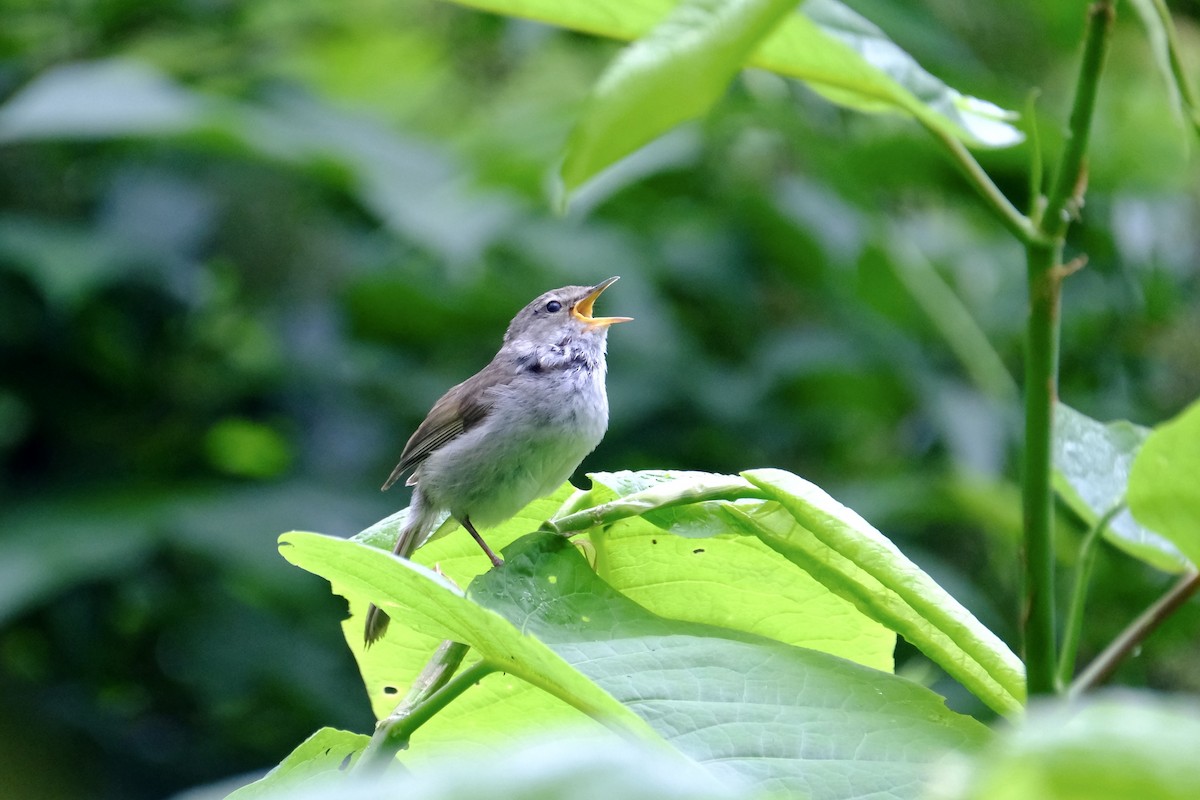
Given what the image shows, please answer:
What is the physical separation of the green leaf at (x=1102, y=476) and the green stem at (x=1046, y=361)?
0.22 meters

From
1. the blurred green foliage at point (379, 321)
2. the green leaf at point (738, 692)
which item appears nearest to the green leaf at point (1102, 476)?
the green leaf at point (738, 692)

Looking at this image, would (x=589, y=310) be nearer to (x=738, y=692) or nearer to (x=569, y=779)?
(x=738, y=692)

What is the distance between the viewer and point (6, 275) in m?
5.36

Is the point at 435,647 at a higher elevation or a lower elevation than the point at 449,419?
higher

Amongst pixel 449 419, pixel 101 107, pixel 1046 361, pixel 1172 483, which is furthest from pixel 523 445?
pixel 101 107

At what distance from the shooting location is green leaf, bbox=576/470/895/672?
1621mm

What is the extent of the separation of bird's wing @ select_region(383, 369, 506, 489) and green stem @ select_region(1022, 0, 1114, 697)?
88.2 inches

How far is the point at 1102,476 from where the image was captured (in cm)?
177

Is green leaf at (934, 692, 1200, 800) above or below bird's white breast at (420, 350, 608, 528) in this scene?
above

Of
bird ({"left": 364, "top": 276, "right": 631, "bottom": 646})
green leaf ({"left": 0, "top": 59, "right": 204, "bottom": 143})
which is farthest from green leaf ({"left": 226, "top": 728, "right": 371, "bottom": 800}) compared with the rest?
green leaf ({"left": 0, "top": 59, "right": 204, "bottom": 143})

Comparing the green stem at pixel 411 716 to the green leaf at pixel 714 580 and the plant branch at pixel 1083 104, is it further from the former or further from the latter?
the plant branch at pixel 1083 104

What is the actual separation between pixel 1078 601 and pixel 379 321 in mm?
4695

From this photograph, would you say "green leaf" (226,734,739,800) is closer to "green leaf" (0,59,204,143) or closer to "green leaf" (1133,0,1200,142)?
"green leaf" (1133,0,1200,142)

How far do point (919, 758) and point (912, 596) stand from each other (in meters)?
0.20
